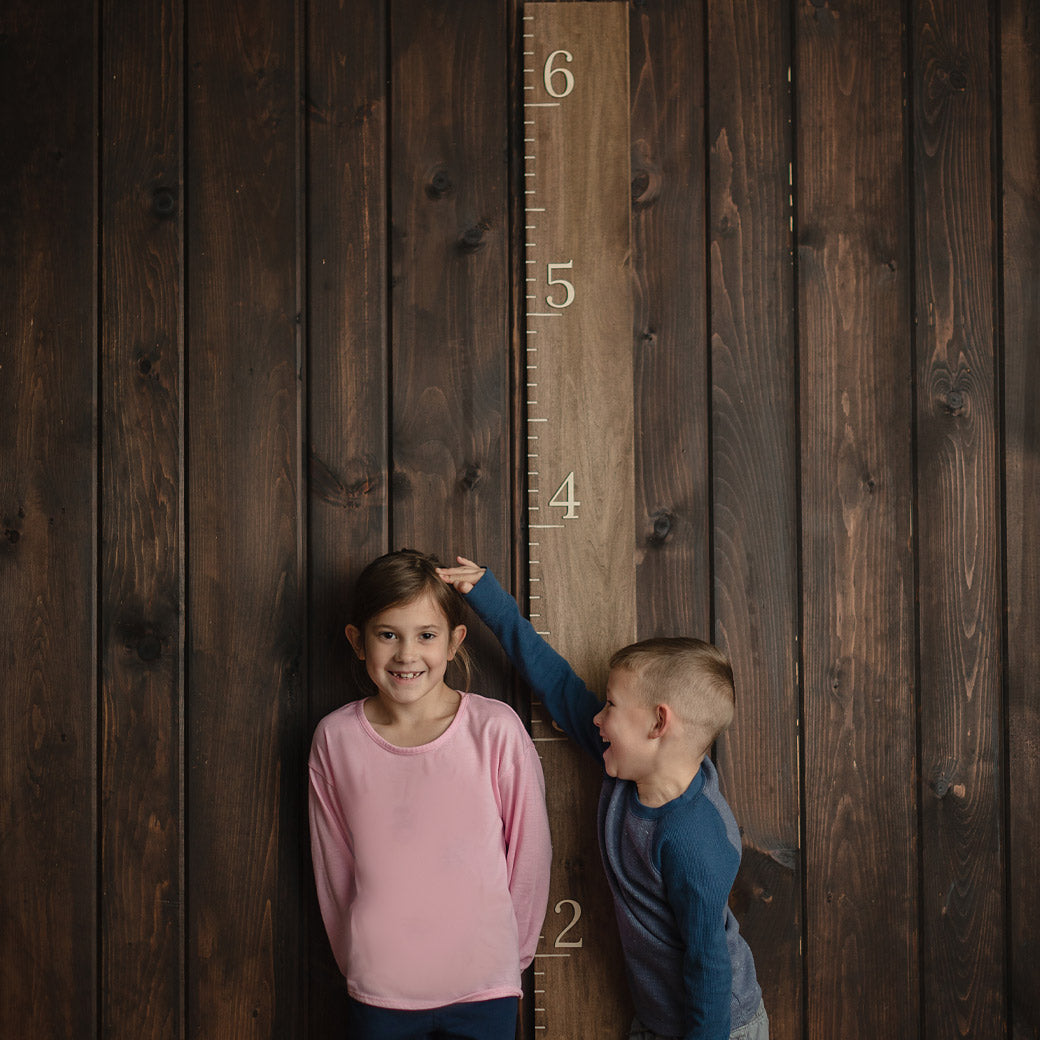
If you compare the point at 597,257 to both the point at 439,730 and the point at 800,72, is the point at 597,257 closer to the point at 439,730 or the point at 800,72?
the point at 800,72

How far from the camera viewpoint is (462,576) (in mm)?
1459

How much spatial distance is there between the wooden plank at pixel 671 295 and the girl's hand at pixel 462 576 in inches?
12.6

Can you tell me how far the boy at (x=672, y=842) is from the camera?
128cm

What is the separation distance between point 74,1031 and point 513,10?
6.63ft

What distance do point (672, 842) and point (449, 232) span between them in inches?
43.9

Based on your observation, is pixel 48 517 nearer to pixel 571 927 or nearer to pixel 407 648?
pixel 407 648

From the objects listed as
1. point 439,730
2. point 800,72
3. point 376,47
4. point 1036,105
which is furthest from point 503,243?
point 1036,105

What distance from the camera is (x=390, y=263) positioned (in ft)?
5.13

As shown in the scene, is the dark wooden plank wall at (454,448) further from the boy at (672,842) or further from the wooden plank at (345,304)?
the boy at (672,842)

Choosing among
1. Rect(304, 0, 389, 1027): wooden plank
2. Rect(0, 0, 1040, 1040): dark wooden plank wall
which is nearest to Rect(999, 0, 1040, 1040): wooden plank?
Rect(0, 0, 1040, 1040): dark wooden plank wall

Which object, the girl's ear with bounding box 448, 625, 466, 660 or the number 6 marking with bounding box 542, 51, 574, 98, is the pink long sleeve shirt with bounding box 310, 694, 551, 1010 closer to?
the girl's ear with bounding box 448, 625, 466, 660

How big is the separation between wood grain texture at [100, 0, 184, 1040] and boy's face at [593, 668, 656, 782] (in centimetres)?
79

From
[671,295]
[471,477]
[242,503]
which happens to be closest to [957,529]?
[671,295]

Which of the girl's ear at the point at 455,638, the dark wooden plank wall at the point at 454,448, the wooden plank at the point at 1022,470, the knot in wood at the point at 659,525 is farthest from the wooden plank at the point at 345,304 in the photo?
the wooden plank at the point at 1022,470
